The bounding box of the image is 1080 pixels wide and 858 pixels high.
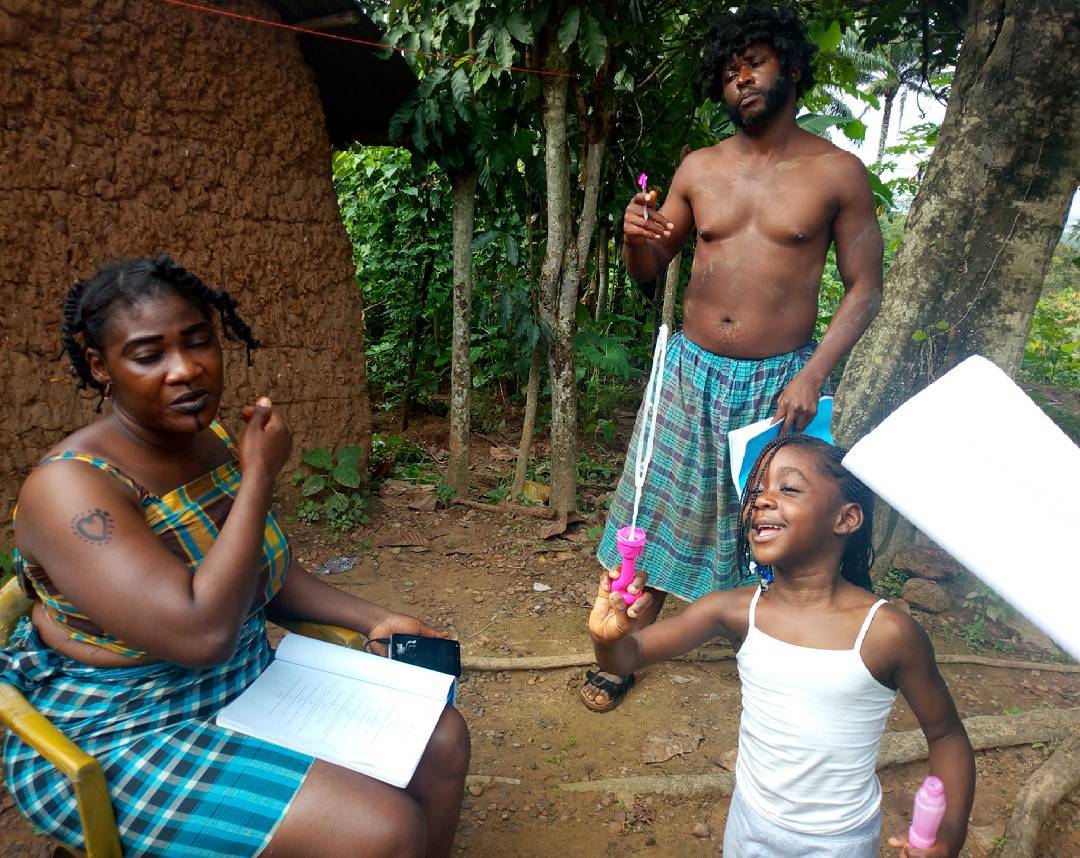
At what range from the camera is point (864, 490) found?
1.47 metres

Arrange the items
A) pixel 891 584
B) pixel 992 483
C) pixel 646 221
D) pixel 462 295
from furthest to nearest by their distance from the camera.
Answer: pixel 462 295
pixel 891 584
pixel 646 221
pixel 992 483

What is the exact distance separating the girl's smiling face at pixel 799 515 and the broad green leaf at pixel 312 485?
295cm

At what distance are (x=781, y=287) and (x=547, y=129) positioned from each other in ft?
6.11

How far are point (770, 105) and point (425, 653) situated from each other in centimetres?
174

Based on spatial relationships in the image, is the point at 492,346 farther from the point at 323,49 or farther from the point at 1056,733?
the point at 1056,733

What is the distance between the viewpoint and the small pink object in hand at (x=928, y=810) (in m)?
1.13

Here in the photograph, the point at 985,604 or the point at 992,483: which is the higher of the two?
the point at 992,483

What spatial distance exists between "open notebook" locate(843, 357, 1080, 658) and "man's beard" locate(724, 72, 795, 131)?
1.44 m

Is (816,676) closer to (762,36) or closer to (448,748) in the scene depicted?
(448,748)

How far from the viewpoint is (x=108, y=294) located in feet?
4.59

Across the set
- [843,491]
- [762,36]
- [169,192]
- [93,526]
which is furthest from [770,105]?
[169,192]

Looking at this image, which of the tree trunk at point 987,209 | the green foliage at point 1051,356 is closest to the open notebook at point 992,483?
the tree trunk at point 987,209

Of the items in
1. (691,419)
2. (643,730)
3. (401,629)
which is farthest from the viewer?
(643,730)

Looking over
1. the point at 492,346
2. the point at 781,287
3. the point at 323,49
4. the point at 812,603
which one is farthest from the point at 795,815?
the point at 492,346
